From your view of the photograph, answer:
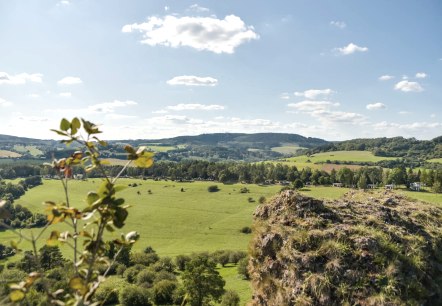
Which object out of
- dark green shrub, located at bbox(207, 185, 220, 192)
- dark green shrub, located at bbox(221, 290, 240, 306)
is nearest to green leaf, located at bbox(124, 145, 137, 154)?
dark green shrub, located at bbox(221, 290, 240, 306)

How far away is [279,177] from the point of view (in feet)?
499

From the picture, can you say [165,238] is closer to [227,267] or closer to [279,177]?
[227,267]

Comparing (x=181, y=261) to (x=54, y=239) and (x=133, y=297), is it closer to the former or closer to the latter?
(x=133, y=297)

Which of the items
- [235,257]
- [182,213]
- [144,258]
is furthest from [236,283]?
[182,213]

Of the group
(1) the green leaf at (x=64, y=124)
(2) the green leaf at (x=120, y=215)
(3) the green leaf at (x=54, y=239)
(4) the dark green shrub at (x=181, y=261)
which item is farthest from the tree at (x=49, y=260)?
(2) the green leaf at (x=120, y=215)

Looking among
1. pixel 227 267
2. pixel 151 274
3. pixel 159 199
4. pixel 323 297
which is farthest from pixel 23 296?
pixel 159 199

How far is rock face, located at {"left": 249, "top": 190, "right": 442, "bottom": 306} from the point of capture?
8539mm

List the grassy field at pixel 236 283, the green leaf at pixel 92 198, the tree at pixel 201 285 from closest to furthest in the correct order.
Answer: the green leaf at pixel 92 198 < the tree at pixel 201 285 < the grassy field at pixel 236 283

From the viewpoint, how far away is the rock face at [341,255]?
854cm

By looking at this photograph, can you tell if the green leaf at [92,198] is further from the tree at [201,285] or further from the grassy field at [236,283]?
the grassy field at [236,283]

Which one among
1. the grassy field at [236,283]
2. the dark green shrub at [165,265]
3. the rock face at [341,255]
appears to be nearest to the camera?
the rock face at [341,255]

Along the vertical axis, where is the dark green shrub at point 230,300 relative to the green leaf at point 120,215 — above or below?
below

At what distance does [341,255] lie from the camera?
9.11 metres

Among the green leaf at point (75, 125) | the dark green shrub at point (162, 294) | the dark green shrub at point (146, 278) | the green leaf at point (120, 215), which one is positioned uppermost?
the green leaf at point (75, 125)
